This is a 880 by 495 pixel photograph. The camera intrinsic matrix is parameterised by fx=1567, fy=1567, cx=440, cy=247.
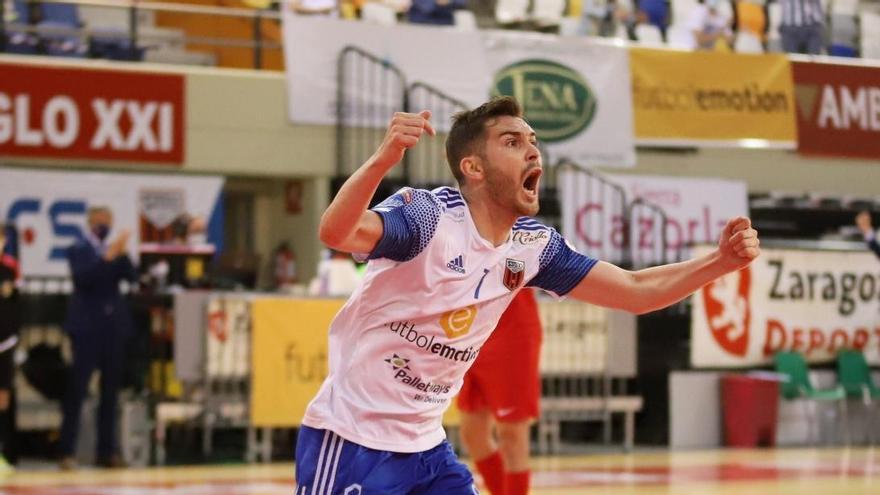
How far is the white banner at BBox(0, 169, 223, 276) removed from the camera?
55.2 feet

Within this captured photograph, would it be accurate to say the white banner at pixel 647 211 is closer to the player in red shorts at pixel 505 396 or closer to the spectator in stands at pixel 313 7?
the spectator in stands at pixel 313 7

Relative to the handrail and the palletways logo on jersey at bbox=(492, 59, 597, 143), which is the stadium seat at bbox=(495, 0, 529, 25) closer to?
the palletways logo on jersey at bbox=(492, 59, 597, 143)

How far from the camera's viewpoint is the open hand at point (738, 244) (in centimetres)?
476

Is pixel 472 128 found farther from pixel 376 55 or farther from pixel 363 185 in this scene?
pixel 376 55

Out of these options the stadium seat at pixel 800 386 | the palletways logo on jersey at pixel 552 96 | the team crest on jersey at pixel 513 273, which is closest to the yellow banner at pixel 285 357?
the stadium seat at pixel 800 386

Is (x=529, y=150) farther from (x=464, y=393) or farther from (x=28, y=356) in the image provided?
(x=28, y=356)

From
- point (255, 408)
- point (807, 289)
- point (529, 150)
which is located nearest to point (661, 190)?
point (807, 289)

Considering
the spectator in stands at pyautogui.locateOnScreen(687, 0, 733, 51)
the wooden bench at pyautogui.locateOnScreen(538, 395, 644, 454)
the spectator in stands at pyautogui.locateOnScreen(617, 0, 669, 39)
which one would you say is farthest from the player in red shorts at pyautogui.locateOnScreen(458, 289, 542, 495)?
the spectator in stands at pyautogui.locateOnScreen(687, 0, 733, 51)

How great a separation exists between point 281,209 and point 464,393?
12.0 metres

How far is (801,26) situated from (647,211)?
180 inches

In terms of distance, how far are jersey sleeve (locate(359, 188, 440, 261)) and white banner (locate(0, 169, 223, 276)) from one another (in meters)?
12.5

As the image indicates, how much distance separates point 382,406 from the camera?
4.65 meters

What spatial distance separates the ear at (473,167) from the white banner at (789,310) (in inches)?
442

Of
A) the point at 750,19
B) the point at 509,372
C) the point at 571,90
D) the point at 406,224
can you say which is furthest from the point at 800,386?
the point at 406,224
